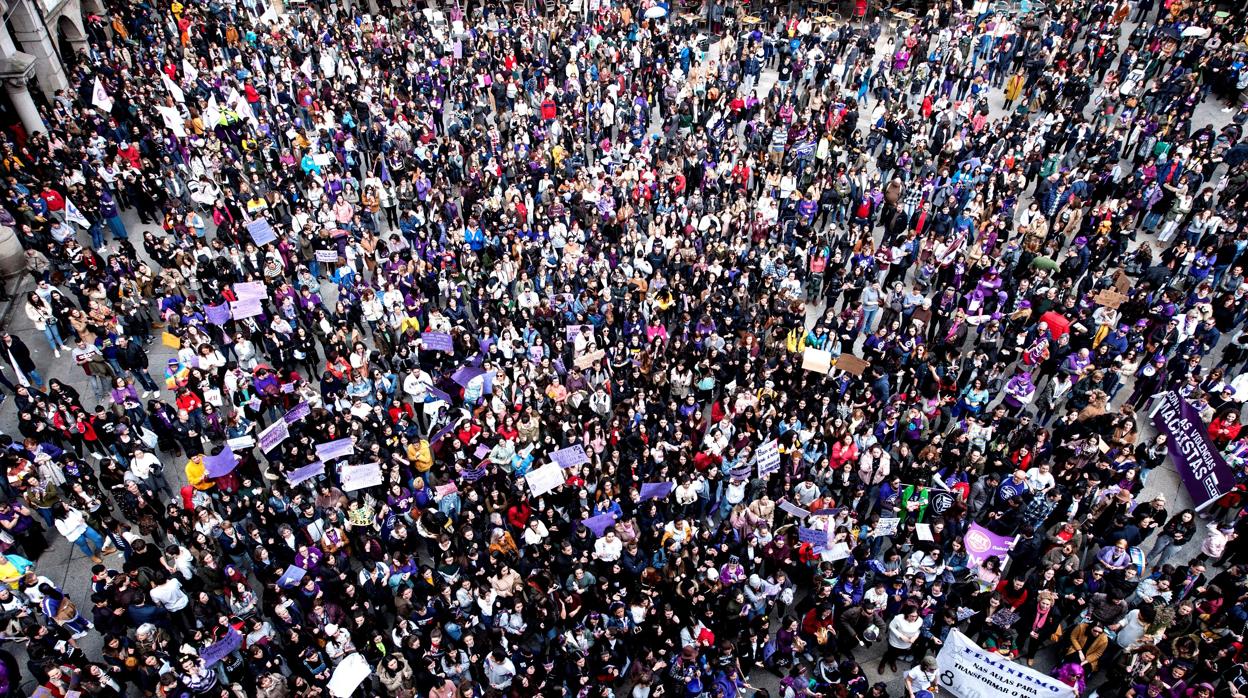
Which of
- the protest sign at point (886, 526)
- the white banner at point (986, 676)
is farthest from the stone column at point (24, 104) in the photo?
the white banner at point (986, 676)

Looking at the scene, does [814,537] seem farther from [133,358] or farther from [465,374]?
[133,358]

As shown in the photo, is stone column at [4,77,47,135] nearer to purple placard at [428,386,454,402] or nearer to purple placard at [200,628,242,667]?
purple placard at [428,386,454,402]

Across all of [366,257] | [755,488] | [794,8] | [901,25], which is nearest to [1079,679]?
[755,488]

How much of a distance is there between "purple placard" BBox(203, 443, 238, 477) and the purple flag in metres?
11.2

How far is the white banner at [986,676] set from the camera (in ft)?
31.0

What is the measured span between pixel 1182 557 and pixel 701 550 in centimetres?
781

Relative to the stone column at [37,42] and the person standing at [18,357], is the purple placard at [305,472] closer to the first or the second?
the person standing at [18,357]

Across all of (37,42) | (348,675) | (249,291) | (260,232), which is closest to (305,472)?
(348,675)

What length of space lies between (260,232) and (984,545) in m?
15.4

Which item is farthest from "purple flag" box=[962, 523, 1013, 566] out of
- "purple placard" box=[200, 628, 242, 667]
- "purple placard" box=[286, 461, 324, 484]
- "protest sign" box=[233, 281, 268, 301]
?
"protest sign" box=[233, 281, 268, 301]

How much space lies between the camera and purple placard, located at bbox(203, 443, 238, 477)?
12.1 meters

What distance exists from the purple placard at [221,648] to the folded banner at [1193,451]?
14481mm

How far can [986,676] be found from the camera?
9820mm

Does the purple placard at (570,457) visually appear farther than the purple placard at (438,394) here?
No
